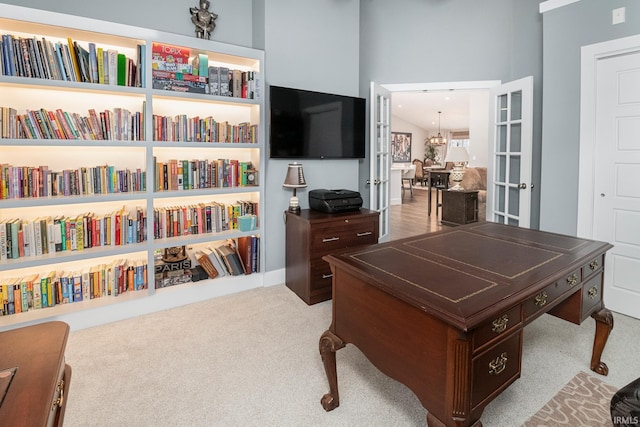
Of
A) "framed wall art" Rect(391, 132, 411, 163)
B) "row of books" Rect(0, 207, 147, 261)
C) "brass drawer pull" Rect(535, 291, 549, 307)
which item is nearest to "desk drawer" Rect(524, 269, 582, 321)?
"brass drawer pull" Rect(535, 291, 549, 307)

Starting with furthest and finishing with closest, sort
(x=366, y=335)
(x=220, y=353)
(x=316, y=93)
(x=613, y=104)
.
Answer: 1. (x=316, y=93)
2. (x=613, y=104)
3. (x=220, y=353)
4. (x=366, y=335)

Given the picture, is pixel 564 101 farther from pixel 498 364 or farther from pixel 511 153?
pixel 498 364

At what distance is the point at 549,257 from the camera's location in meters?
1.75

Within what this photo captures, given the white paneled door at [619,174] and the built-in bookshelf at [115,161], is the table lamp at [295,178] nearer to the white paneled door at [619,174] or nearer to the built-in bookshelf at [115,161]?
the built-in bookshelf at [115,161]

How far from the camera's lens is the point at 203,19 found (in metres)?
3.17

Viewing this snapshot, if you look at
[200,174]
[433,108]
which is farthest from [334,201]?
[433,108]

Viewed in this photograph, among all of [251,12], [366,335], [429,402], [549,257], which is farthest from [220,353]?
[251,12]

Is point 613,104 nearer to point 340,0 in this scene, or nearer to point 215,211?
point 340,0

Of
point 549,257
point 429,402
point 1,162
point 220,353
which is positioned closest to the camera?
point 429,402

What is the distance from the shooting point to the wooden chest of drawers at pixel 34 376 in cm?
77

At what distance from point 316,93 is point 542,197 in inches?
92.5

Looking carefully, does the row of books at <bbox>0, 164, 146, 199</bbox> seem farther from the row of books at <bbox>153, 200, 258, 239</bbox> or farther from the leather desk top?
the leather desk top

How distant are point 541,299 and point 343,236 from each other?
1.83 m

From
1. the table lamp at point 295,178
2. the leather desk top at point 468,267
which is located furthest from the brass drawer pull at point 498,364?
the table lamp at point 295,178
